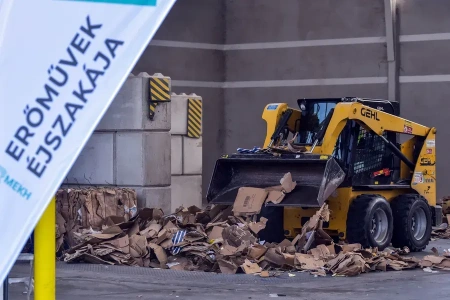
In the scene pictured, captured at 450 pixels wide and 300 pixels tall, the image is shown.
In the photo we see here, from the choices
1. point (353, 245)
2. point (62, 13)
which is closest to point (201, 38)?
point (353, 245)

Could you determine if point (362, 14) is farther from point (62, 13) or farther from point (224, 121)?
point (62, 13)

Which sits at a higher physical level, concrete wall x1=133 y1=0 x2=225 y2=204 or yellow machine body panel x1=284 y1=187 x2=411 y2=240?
concrete wall x1=133 y1=0 x2=225 y2=204

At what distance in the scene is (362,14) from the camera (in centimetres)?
2108

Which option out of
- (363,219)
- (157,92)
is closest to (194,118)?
(157,92)

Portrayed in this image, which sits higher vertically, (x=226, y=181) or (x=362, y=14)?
(x=362, y=14)

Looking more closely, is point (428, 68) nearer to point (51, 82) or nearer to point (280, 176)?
point (280, 176)

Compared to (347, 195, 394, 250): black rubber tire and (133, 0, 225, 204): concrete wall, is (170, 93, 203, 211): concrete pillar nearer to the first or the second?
(347, 195, 394, 250): black rubber tire

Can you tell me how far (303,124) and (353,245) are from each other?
97.5 inches

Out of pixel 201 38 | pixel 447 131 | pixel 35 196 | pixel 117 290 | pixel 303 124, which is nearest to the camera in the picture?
pixel 35 196

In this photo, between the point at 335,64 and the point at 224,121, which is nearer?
the point at 335,64

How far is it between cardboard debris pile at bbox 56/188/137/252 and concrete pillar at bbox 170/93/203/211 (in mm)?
2515

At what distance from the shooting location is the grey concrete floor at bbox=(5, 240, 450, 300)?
8750 mm

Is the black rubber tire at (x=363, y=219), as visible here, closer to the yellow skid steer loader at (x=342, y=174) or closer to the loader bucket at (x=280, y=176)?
the yellow skid steer loader at (x=342, y=174)

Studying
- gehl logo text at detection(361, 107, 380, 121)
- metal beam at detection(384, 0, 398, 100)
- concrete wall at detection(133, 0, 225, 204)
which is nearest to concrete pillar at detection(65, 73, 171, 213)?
gehl logo text at detection(361, 107, 380, 121)
